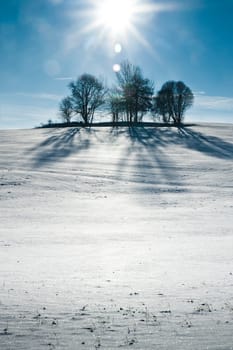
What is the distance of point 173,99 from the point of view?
67812 mm

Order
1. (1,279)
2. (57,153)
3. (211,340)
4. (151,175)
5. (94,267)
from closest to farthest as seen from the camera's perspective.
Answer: (211,340) < (1,279) < (94,267) < (151,175) < (57,153)

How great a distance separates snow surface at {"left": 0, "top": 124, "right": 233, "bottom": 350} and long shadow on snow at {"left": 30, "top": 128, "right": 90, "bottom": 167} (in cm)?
467

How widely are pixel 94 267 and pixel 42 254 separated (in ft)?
5.85

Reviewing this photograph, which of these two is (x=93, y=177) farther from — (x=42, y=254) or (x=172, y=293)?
(x=172, y=293)

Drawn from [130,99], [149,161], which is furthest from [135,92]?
[149,161]

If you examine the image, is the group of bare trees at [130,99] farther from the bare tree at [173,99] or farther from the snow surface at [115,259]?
the snow surface at [115,259]

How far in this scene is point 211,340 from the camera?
14.1 ft

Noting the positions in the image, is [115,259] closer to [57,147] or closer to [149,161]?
[149,161]

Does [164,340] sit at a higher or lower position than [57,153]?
higher

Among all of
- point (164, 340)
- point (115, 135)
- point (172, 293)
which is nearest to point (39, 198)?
point (172, 293)

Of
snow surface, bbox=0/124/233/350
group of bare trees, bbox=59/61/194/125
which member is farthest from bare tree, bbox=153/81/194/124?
snow surface, bbox=0/124/233/350

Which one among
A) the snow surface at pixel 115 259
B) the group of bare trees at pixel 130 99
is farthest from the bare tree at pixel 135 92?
the snow surface at pixel 115 259

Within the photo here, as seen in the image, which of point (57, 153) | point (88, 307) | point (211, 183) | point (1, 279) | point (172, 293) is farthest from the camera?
point (57, 153)

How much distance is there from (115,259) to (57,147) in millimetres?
32391
